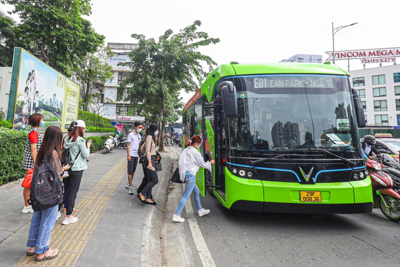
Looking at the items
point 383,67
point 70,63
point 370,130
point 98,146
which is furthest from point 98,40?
point 383,67

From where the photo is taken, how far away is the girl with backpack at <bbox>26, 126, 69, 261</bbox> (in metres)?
2.62

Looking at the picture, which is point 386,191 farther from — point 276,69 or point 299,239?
point 276,69

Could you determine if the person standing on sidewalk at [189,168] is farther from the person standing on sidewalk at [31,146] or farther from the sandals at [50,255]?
the person standing on sidewalk at [31,146]

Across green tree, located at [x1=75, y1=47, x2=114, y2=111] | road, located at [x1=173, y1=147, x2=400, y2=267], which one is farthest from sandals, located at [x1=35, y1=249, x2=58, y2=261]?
green tree, located at [x1=75, y1=47, x2=114, y2=111]

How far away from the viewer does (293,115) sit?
4160 mm

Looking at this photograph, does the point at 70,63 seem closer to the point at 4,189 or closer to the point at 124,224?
the point at 4,189

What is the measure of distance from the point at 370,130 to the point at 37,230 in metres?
42.4

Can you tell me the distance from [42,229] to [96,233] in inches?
36.3

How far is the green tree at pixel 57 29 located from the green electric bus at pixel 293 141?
1667 cm

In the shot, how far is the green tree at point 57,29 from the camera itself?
15734 millimetres

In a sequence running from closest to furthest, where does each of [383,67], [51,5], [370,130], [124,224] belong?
[124,224], [51,5], [370,130], [383,67]

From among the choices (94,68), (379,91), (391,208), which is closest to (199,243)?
(391,208)

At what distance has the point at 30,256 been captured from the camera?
8.89 ft

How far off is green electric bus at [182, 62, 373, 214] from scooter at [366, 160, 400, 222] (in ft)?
2.90
